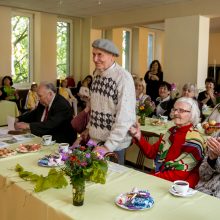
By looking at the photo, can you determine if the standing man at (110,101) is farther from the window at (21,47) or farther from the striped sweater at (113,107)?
the window at (21,47)

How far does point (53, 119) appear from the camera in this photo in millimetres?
3154

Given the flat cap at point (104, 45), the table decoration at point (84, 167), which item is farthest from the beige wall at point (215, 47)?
the table decoration at point (84, 167)

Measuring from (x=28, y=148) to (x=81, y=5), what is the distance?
569 cm

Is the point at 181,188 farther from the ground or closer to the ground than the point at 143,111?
closer to the ground

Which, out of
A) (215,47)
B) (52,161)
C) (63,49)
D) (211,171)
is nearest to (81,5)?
(63,49)

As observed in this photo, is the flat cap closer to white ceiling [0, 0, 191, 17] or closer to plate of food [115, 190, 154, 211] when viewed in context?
plate of food [115, 190, 154, 211]

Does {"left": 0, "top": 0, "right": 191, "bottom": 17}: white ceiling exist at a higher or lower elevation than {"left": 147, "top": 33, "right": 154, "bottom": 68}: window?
higher

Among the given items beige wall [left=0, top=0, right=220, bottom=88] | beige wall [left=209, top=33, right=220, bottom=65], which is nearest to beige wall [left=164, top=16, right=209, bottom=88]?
beige wall [left=0, top=0, right=220, bottom=88]

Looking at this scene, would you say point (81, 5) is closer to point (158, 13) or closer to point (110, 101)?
point (158, 13)

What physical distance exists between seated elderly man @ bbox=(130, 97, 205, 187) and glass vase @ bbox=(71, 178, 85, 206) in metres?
0.78

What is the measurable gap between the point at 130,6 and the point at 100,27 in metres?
1.58

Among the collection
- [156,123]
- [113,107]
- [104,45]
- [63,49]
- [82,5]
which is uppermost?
[82,5]

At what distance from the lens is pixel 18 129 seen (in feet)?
10.6

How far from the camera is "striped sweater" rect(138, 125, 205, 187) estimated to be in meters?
2.17
